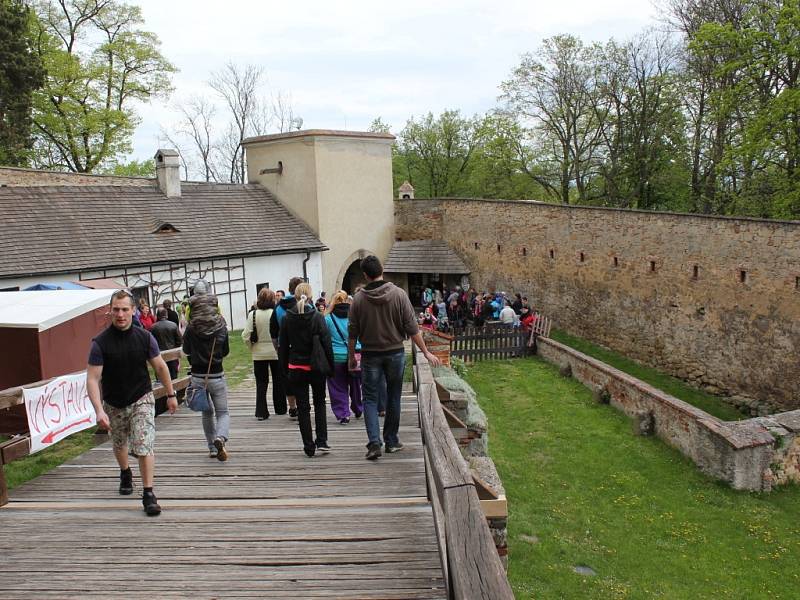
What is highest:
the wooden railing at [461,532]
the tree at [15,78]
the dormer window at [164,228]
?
the tree at [15,78]

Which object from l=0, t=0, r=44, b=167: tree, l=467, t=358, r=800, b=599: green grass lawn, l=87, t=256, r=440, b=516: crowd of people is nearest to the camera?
l=87, t=256, r=440, b=516: crowd of people

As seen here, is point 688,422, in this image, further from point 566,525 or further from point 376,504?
point 376,504

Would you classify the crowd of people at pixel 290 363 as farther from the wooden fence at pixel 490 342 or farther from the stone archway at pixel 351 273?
the stone archway at pixel 351 273

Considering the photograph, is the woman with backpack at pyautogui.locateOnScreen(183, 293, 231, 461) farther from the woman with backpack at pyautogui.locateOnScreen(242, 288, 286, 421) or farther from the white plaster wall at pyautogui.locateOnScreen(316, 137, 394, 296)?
the white plaster wall at pyautogui.locateOnScreen(316, 137, 394, 296)

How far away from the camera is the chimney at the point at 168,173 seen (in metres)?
22.4

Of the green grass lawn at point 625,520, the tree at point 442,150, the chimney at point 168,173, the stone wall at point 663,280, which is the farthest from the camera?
the tree at point 442,150

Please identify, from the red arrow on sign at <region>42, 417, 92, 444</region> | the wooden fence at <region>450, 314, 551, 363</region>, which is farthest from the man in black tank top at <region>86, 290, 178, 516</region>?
the wooden fence at <region>450, 314, 551, 363</region>

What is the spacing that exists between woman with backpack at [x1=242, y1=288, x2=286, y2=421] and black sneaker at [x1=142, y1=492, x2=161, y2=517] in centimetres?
283

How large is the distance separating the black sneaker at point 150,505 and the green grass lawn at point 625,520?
3.82 m

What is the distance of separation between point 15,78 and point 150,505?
24911 millimetres

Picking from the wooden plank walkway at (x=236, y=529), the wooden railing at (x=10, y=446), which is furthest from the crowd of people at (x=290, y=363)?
the wooden railing at (x=10, y=446)

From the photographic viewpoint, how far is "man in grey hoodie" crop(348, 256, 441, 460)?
19.3ft

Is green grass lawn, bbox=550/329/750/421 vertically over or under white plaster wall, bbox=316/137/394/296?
under

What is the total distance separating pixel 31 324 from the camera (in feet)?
28.1
